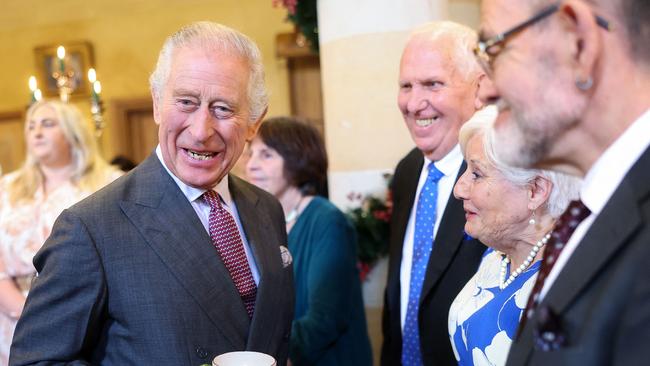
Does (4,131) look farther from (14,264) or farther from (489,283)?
(489,283)

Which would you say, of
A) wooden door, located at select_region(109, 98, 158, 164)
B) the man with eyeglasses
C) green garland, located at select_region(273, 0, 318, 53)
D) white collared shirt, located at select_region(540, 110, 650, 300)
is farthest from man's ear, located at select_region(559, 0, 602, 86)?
wooden door, located at select_region(109, 98, 158, 164)

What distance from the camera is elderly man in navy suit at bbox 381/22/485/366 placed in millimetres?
2199

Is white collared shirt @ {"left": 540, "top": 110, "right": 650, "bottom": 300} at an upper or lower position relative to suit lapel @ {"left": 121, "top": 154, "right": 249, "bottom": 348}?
upper

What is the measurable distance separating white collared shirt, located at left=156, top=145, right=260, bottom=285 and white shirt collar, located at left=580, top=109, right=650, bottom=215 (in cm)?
107

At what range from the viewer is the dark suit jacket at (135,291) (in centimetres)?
150

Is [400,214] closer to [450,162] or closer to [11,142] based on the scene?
[450,162]

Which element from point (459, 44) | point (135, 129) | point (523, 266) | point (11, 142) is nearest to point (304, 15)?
point (459, 44)

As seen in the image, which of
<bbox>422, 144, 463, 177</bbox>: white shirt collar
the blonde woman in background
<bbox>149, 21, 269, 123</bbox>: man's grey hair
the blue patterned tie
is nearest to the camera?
<bbox>149, 21, 269, 123</bbox>: man's grey hair

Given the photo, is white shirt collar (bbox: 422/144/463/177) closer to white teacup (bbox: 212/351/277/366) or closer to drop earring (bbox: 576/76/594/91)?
white teacup (bbox: 212/351/277/366)

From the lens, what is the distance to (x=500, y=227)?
5.58 feet

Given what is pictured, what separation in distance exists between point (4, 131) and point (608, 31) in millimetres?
8318

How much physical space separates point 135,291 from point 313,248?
1.26 metres

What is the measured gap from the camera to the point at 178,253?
5.40 feet

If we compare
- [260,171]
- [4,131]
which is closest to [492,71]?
[260,171]
